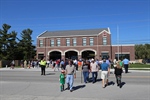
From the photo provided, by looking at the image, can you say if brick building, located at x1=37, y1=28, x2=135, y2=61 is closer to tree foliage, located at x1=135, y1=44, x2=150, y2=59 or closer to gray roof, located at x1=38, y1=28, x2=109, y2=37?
gray roof, located at x1=38, y1=28, x2=109, y2=37

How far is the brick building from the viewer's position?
2265 inches

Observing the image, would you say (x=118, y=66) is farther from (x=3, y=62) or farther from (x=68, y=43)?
(x=68, y=43)

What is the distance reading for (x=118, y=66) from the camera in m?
13.3

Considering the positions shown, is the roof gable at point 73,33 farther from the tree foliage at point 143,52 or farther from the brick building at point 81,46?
the tree foliage at point 143,52

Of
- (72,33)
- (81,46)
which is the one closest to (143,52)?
(81,46)

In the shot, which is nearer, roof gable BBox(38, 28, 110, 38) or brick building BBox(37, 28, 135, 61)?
brick building BBox(37, 28, 135, 61)

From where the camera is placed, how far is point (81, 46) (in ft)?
195

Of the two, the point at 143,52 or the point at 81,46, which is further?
the point at 143,52

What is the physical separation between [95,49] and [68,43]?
298 inches

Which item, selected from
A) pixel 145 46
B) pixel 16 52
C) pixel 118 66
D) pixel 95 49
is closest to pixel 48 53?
pixel 16 52

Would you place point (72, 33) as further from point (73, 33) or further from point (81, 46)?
point (81, 46)

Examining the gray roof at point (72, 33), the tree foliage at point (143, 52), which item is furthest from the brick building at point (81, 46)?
the tree foliage at point (143, 52)

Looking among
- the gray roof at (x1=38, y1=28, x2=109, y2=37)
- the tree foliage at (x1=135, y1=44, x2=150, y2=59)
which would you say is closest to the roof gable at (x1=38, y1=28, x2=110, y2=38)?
the gray roof at (x1=38, y1=28, x2=109, y2=37)

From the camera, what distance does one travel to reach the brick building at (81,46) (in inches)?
2265
